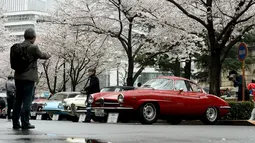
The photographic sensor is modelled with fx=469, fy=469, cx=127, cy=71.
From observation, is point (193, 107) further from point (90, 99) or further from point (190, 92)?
point (90, 99)

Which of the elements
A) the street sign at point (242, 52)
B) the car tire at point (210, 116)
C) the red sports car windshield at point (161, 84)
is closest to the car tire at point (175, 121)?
the car tire at point (210, 116)

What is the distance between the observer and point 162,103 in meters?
13.8

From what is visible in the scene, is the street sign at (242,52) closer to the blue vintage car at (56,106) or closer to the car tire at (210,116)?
the car tire at (210,116)

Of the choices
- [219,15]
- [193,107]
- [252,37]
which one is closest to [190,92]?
[193,107]

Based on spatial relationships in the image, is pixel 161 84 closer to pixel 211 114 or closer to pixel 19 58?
pixel 211 114

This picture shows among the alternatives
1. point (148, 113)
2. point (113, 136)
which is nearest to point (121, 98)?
point (148, 113)

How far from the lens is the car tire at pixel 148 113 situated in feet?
44.2

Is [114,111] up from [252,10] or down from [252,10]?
down

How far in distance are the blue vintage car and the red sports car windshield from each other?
6.02m

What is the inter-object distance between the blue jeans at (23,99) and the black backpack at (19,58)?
0.77ft

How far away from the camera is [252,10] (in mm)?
20078

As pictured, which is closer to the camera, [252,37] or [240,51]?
[240,51]

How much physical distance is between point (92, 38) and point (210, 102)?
841 inches

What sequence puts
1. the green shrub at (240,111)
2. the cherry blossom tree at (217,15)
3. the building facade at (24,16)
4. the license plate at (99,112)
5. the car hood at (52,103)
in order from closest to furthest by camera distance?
the license plate at (99,112) → the green shrub at (240,111) → the cherry blossom tree at (217,15) → the car hood at (52,103) → the building facade at (24,16)
